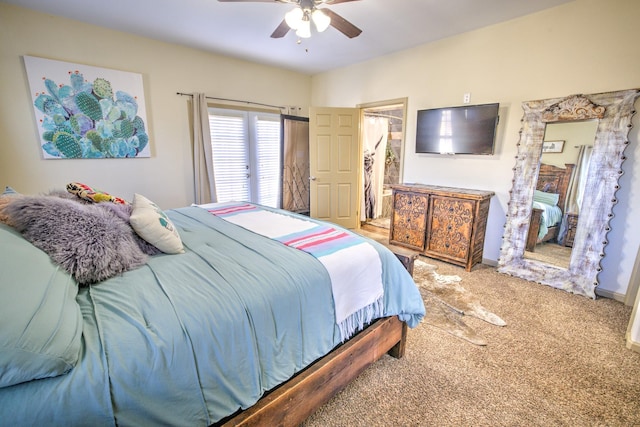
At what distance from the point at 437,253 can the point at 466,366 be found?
5.83ft

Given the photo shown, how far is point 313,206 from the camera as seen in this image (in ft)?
14.9

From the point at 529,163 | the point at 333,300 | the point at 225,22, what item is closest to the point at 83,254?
the point at 333,300

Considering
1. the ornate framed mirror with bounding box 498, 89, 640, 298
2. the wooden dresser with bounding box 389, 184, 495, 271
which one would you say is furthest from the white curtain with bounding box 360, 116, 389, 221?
the ornate framed mirror with bounding box 498, 89, 640, 298

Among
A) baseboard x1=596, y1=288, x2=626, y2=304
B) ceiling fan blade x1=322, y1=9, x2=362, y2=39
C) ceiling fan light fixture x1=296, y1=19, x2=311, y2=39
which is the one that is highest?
ceiling fan blade x1=322, y1=9, x2=362, y2=39

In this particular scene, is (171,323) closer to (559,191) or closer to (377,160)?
(559,191)

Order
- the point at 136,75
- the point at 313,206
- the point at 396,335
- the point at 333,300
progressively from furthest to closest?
the point at 313,206 → the point at 136,75 → the point at 396,335 → the point at 333,300

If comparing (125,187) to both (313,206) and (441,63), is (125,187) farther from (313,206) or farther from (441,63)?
(441,63)

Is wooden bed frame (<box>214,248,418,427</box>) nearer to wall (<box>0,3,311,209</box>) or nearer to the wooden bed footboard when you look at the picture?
the wooden bed footboard

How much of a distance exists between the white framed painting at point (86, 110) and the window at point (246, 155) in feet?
3.10

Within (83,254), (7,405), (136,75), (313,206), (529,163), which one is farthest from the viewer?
(313,206)

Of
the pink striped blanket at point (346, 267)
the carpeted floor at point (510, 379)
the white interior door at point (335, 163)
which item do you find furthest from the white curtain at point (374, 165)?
the pink striped blanket at point (346, 267)

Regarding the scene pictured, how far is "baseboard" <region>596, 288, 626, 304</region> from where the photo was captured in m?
2.49

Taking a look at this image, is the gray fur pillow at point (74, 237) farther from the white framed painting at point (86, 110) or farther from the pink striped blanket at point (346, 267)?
the white framed painting at point (86, 110)

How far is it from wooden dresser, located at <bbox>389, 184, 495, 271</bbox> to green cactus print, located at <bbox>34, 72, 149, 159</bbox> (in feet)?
11.0
